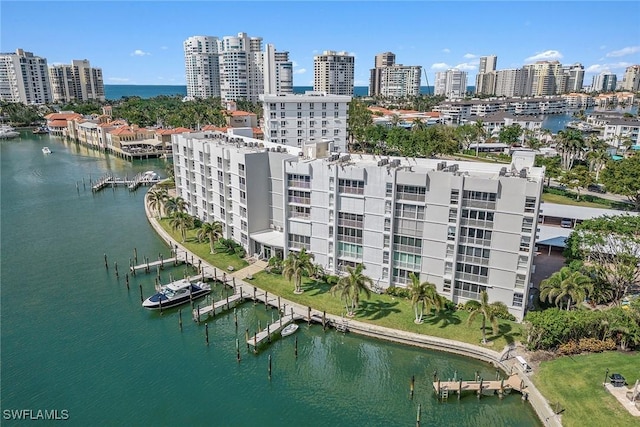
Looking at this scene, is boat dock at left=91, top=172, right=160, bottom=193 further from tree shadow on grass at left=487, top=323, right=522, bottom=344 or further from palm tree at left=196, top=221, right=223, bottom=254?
tree shadow on grass at left=487, top=323, right=522, bottom=344

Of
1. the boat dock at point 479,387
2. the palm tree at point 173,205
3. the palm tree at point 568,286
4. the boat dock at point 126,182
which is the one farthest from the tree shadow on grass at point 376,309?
the boat dock at point 126,182

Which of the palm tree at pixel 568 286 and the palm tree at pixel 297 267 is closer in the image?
the palm tree at pixel 568 286

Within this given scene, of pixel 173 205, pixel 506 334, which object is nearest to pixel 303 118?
pixel 173 205

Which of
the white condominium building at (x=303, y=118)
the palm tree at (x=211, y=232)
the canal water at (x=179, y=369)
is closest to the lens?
the canal water at (x=179, y=369)

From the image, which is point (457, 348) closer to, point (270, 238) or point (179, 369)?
point (179, 369)

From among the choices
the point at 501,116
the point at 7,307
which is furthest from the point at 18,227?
the point at 501,116

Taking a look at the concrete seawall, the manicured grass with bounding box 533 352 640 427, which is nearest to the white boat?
the concrete seawall

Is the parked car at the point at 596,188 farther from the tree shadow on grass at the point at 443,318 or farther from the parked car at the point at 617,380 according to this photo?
the parked car at the point at 617,380

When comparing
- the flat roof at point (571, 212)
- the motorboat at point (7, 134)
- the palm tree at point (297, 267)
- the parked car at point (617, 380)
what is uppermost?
the motorboat at point (7, 134)
